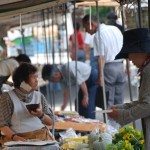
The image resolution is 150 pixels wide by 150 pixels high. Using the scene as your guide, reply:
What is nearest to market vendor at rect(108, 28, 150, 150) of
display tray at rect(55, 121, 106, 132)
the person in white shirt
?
display tray at rect(55, 121, 106, 132)

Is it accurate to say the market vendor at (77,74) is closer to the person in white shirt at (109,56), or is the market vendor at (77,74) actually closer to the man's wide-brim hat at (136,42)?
the person in white shirt at (109,56)

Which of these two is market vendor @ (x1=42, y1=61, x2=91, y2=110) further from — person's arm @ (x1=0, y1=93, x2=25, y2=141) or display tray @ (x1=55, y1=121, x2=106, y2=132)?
person's arm @ (x1=0, y1=93, x2=25, y2=141)

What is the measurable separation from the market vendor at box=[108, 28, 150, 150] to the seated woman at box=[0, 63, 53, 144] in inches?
59.6

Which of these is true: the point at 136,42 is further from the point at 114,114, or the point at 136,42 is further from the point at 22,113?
the point at 22,113

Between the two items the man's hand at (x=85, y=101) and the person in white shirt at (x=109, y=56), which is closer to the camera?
the person in white shirt at (x=109, y=56)

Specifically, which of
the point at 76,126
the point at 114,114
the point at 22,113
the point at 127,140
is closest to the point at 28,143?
the point at 22,113

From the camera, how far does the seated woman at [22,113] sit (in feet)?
19.0

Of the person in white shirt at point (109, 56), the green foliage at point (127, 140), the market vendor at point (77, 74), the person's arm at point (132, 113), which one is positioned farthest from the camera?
the market vendor at point (77, 74)

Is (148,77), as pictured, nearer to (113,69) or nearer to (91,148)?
(91,148)

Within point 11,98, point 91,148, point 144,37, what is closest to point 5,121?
point 11,98

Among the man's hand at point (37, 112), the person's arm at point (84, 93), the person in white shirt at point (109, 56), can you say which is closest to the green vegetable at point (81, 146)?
the man's hand at point (37, 112)

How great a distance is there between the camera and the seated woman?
19.0 ft

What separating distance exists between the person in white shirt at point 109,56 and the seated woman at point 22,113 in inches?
104

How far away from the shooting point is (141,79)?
173 inches
